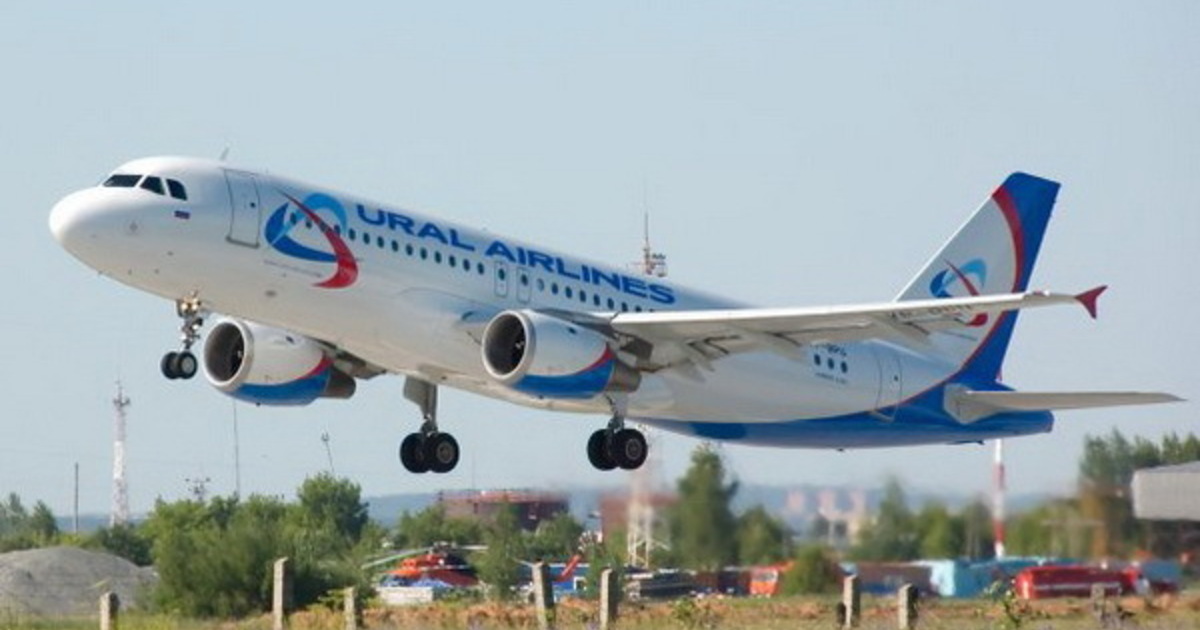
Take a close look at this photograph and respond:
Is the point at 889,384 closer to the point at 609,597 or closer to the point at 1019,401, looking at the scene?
the point at 1019,401

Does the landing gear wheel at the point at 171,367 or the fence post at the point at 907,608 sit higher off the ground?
the landing gear wheel at the point at 171,367

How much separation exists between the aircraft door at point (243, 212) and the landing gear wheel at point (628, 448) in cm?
761

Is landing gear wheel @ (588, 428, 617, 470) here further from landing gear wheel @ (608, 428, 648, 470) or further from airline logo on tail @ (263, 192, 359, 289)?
airline logo on tail @ (263, 192, 359, 289)

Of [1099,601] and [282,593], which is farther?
[282,593]

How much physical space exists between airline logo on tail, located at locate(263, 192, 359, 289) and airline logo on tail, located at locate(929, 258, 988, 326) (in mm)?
14676

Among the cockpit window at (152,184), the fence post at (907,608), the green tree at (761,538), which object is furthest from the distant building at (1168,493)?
the cockpit window at (152,184)

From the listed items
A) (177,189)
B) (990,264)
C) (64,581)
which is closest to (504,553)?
(64,581)

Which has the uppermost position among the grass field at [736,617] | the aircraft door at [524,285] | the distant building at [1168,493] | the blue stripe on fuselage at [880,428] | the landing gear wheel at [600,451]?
the aircraft door at [524,285]

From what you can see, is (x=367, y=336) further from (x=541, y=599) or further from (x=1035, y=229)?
(x=1035, y=229)

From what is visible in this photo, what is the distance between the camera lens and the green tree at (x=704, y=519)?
46.1 meters

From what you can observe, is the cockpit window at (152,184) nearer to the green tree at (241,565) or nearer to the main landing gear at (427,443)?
the main landing gear at (427,443)

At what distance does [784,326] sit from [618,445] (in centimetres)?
357

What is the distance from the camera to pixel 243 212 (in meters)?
41.2

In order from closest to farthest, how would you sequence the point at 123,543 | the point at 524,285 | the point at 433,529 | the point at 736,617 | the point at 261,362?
the point at 736,617 < the point at 524,285 < the point at 261,362 < the point at 433,529 < the point at 123,543
